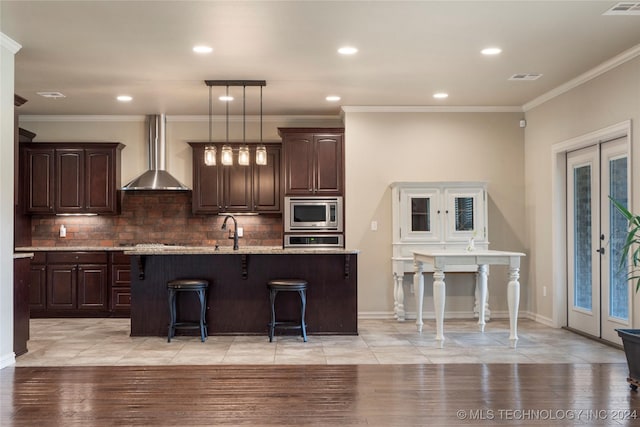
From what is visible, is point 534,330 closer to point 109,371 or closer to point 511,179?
point 511,179

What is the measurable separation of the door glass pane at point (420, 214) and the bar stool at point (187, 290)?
2.82 meters

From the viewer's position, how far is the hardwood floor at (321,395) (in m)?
3.77

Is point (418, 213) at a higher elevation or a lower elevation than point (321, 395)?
higher

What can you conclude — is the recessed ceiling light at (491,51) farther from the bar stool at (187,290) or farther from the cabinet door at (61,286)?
the cabinet door at (61,286)

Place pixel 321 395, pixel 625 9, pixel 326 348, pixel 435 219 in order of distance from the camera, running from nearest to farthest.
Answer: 1. pixel 321 395
2. pixel 625 9
3. pixel 326 348
4. pixel 435 219

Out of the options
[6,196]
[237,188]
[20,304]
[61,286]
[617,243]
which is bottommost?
[61,286]

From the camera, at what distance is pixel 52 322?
7973mm

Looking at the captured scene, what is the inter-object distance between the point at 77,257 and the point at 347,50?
15.6ft

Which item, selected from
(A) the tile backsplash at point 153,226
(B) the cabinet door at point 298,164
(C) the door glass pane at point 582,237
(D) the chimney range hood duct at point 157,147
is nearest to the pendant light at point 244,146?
(B) the cabinet door at point 298,164

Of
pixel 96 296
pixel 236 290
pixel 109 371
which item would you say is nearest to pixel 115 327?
pixel 96 296

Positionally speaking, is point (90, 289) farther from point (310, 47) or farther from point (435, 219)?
point (310, 47)

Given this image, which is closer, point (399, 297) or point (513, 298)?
point (513, 298)

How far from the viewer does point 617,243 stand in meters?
6.19

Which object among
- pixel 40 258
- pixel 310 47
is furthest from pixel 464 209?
pixel 40 258
